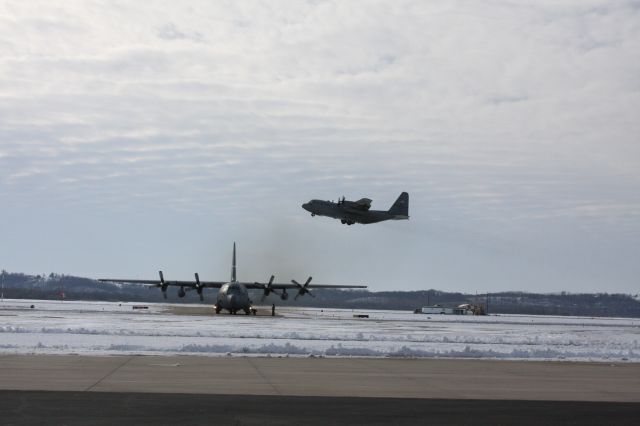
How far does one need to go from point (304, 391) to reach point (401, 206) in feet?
241

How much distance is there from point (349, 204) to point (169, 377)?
58.5 metres

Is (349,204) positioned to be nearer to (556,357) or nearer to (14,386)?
(556,357)

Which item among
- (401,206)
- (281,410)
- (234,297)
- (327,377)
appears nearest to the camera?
(281,410)

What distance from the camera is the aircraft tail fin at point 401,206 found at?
89.9 metres

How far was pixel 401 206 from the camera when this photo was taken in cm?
9156

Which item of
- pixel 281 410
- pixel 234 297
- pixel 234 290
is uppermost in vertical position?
pixel 234 290

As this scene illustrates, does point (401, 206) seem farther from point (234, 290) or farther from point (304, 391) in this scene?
point (304, 391)

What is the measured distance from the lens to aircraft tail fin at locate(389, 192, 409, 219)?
89.9 metres

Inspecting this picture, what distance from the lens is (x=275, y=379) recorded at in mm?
21156

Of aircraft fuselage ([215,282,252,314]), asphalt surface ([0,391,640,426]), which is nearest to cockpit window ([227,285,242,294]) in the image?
aircraft fuselage ([215,282,252,314])

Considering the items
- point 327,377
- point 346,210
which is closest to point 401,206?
point 346,210

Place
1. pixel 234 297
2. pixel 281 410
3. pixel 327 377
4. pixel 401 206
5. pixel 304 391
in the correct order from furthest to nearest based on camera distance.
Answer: pixel 401 206, pixel 234 297, pixel 327 377, pixel 304 391, pixel 281 410

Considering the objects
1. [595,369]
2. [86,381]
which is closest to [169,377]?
[86,381]

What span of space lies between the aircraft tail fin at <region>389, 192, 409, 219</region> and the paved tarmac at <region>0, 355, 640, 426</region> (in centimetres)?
6207
